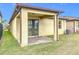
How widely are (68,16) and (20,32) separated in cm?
103

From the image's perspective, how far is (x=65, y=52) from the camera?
6.07 meters

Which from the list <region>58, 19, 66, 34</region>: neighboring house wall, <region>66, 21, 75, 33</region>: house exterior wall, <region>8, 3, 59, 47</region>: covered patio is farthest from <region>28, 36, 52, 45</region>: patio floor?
<region>66, 21, 75, 33</region>: house exterior wall

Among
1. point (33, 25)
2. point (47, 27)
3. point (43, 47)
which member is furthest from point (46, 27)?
point (43, 47)

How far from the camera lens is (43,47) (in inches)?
240

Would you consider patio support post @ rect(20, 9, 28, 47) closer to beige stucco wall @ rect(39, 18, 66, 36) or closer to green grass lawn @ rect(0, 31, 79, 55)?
green grass lawn @ rect(0, 31, 79, 55)

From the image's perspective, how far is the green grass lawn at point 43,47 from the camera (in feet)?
19.8

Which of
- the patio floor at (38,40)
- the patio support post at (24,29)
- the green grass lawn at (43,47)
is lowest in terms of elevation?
the green grass lawn at (43,47)

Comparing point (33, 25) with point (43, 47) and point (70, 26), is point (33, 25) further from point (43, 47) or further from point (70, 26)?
point (70, 26)

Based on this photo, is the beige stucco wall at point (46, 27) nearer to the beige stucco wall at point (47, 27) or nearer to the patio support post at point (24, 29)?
the beige stucco wall at point (47, 27)

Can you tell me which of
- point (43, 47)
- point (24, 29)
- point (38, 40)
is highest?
point (24, 29)

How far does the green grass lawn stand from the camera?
604 centimetres

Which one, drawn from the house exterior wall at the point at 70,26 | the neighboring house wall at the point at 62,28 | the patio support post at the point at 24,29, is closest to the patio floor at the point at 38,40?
the patio support post at the point at 24,29
